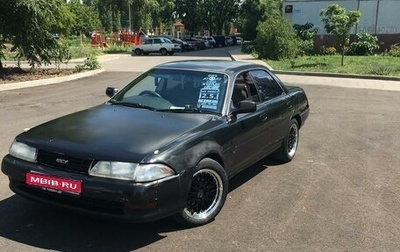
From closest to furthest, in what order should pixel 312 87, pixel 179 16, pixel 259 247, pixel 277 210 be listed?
pixel 259 247
pixel 277 210
pixel 312 87
pixel 179 16

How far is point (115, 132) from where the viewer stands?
4176 mm

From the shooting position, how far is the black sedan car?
12.3 feet

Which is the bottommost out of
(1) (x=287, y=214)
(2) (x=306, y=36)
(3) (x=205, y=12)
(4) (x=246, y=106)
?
(1) (x=287, y=214)

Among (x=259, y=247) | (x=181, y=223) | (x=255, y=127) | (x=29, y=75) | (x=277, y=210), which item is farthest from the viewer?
(x=29, y=75)

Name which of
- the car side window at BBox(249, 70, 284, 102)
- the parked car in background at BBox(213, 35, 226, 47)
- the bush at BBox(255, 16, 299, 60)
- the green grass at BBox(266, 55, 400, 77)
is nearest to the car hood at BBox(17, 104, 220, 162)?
the car side window at BBox(249, 70, 284, 102)

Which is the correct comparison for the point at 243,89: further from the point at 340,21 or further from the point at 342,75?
the point at 340,21

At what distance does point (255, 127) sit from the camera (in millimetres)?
5270

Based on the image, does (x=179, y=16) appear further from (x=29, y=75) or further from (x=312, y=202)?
(x=312, y=202)

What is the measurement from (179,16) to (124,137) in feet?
256

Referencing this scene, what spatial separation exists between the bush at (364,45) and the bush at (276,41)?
519 centimetres

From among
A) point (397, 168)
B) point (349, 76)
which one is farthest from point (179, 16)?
point (397, 168)

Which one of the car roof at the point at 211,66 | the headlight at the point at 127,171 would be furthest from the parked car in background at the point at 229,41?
the headlight at the point at 127,171

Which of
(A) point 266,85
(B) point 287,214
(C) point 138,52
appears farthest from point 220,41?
(B) point 287,214

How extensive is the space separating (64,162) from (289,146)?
145 inches
